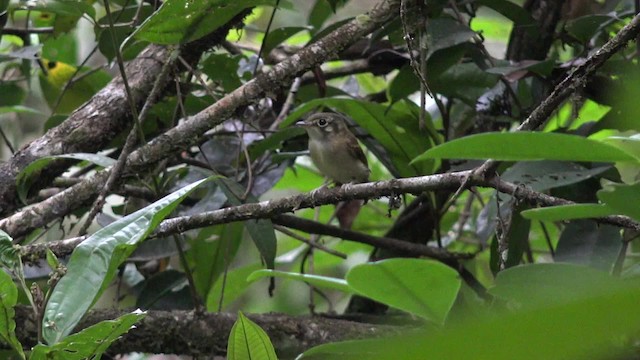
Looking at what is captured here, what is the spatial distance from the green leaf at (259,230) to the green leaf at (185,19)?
0.49 meters

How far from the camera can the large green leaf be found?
2.77 meters

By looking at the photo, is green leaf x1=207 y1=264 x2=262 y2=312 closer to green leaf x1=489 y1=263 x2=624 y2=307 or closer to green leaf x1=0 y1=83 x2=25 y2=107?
green leaf x1=0 y1=83 x2=25 y2=107

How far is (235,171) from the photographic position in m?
3.08

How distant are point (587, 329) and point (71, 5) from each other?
2556mm

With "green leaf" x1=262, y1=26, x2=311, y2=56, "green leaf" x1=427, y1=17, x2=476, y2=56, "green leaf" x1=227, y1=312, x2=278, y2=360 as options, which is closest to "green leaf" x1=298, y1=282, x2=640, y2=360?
"green leaf" x1=227, y1=312, x2=278, y2=360

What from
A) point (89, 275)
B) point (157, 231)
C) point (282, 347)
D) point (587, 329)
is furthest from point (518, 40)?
point (587, 329)

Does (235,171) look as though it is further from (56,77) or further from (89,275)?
(89,275)

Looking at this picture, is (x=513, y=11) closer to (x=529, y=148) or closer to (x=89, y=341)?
(x=529, y=148)

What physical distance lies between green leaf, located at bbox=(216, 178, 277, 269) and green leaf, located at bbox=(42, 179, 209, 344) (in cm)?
102

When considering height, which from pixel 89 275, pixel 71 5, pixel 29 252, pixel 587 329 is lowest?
pixel 29 252

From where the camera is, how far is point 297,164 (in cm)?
409

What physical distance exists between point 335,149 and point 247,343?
204cm

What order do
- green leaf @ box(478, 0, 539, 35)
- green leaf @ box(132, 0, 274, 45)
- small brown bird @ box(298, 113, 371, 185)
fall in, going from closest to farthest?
green leaf @ box(132, 0, 274, 45) → green leaf @ box(478, 0, 539, 35) → small brown bird @ box(298, 113, 371, 185)

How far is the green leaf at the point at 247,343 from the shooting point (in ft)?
5.00
